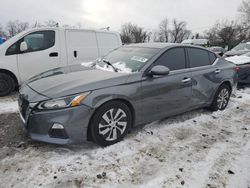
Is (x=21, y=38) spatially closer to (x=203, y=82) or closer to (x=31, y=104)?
(x=31, y=104)

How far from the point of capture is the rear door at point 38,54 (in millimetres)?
5391

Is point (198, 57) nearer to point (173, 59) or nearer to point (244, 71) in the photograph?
point (173, 59)

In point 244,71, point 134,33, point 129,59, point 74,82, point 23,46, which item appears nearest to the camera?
point 74,82

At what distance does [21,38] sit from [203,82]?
444 centimetres

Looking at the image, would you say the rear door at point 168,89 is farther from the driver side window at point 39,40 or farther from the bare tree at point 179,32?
the bare tree at point 179,32

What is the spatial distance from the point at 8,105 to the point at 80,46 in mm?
2546

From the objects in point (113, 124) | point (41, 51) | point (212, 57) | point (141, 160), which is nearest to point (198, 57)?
point (212, 57)

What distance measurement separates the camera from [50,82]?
3016mm

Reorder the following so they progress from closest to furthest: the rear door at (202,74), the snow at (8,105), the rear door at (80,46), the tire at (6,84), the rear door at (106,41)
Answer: the rear door at (202,74) < the snow at (8,105) < the tire at (6,84) < the rear door at (80,46) < the rear door at (106,41)

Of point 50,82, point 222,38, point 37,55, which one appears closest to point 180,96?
point 50,82

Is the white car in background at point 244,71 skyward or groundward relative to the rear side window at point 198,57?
groundward

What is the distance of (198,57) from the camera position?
415cm

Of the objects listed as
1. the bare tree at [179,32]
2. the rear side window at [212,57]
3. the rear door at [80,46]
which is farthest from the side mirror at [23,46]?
the bare tree at [179,32]

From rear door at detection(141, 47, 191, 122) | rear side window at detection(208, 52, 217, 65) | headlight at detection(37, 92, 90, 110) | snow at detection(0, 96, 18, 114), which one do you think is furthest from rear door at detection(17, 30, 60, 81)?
rear side window at detection(208, 52, 217, 65)
